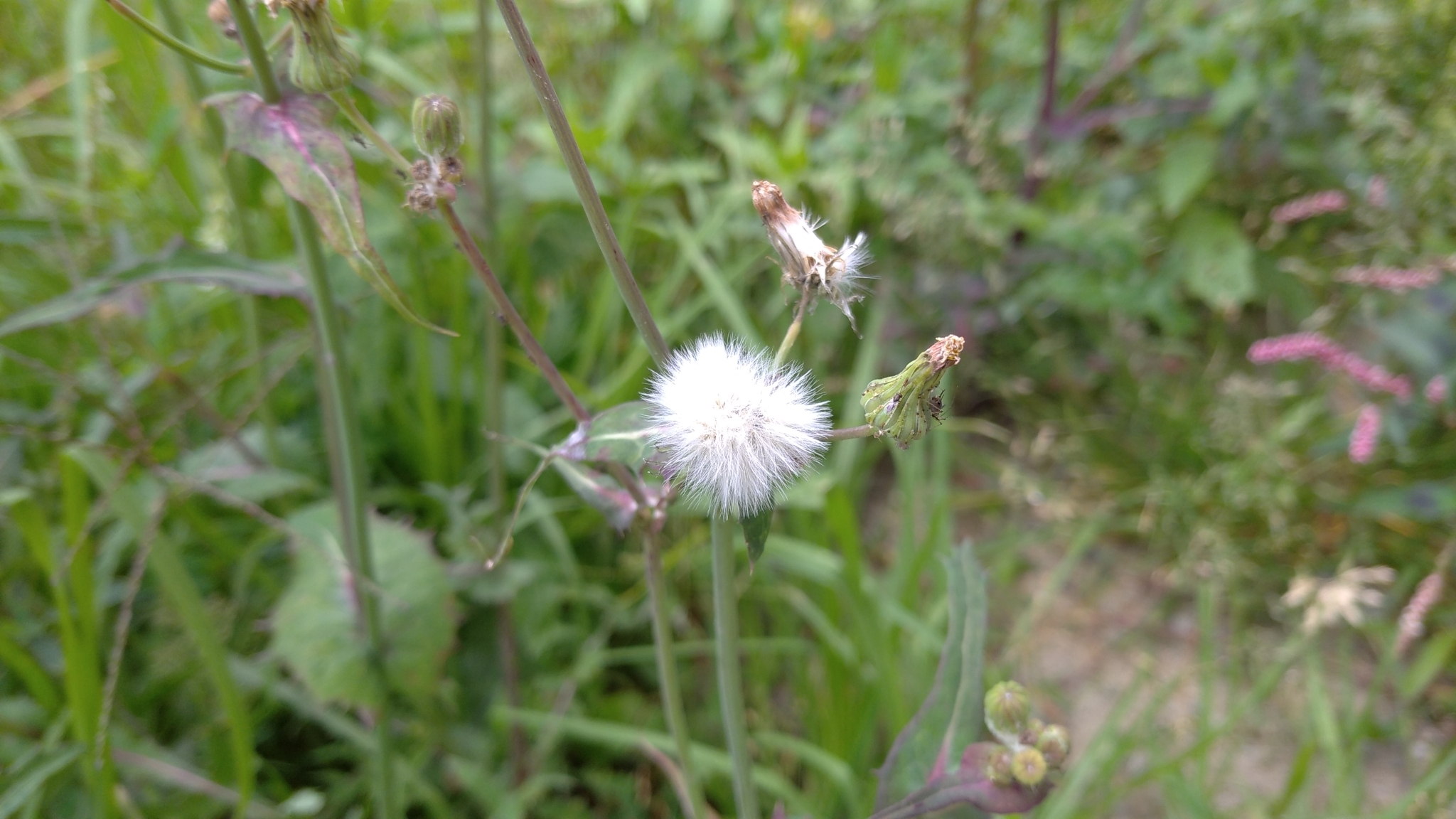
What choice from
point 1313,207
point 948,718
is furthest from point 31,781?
point 1313,207

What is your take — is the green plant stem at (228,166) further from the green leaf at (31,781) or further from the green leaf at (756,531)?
the green leaf at (756,531)

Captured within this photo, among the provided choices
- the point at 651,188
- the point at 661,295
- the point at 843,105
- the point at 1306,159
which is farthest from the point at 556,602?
the point at 1306,159

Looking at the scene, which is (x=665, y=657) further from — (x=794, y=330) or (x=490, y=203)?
(x=490, y=203)

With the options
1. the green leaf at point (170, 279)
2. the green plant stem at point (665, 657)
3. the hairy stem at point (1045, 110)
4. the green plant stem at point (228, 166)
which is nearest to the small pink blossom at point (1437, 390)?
the hairy stem at point (1045, 110)

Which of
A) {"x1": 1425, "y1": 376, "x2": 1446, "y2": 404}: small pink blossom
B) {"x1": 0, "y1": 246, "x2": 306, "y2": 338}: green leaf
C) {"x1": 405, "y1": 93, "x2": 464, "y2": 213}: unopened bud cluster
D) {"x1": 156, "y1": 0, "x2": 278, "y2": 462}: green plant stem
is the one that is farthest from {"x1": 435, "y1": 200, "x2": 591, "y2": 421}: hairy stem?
{"x1": 1425, "y1": 376, "x2": 1446, "y2": 404}: small pink blossom

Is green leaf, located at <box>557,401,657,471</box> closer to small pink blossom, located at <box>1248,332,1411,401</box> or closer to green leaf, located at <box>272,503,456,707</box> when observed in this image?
green leaf, located at <box>272,503,456,707</box>

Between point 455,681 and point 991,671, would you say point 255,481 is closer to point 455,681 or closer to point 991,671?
point 455,681
